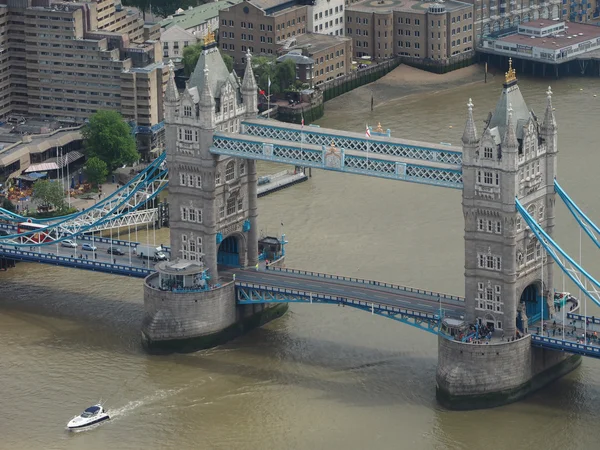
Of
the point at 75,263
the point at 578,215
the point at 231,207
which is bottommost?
the point at 75,263

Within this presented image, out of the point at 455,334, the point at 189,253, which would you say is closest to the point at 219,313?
the point at 189,253

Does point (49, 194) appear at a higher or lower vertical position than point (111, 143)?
lower

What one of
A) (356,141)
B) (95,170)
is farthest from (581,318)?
(95,170)

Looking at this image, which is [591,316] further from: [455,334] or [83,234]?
[83,234]

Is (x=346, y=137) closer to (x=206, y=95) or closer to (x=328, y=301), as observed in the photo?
(x=206, y=95)

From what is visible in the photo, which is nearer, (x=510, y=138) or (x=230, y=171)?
(x=510, y=138)

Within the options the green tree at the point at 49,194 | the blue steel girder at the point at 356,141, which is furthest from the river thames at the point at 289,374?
the blue steel girder at the point at 356,141

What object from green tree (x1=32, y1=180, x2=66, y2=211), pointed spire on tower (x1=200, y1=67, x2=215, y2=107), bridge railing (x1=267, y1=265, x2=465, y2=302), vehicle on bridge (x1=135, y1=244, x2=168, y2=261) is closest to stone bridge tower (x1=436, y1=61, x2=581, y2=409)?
bridge railing (x1=267, y1=265, x2=465, y2=302)

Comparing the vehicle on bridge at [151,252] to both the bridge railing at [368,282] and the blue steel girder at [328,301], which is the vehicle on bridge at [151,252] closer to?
the bridge railing at [368,282]
